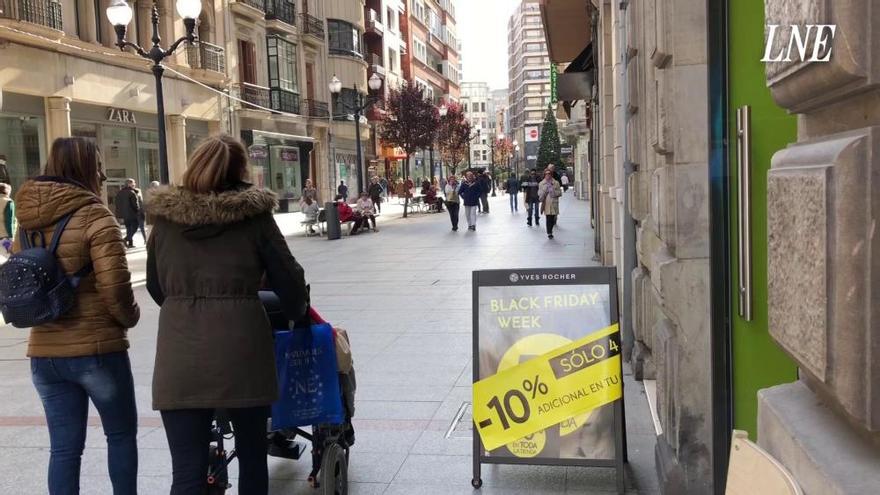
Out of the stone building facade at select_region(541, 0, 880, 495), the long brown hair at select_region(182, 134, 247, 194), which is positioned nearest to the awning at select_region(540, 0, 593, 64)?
the stone building facade at select_region(541, 0, 880, 495)

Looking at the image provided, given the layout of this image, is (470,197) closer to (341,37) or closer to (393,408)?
(393,408)

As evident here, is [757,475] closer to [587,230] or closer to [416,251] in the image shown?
[416,251]

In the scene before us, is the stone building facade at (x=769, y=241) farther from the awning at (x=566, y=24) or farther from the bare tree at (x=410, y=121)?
the bare tree at (x=410, y=121)

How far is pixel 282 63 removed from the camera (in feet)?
125

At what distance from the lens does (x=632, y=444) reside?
197 inches

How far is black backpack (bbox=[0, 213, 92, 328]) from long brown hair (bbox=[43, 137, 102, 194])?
30 centimetres

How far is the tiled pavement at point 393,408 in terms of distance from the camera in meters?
4.54

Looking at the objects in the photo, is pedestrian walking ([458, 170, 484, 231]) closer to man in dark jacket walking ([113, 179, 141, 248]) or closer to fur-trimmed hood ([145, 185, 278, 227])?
man in dark jacket walking ([113, 179, 141, 248])

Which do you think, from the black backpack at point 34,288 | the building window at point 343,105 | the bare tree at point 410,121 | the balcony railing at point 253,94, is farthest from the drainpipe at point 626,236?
the building window at point 343,105

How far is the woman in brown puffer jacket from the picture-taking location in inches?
137

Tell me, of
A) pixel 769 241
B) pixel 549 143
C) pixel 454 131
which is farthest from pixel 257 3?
pixel 549 143

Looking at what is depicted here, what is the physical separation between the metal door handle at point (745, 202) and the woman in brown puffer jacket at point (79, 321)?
2476 mm

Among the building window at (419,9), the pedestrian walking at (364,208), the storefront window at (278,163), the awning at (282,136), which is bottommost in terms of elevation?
the pedestrian walking at (364,208)

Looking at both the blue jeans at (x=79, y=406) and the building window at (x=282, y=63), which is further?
the building window at (x=282, y=63)
